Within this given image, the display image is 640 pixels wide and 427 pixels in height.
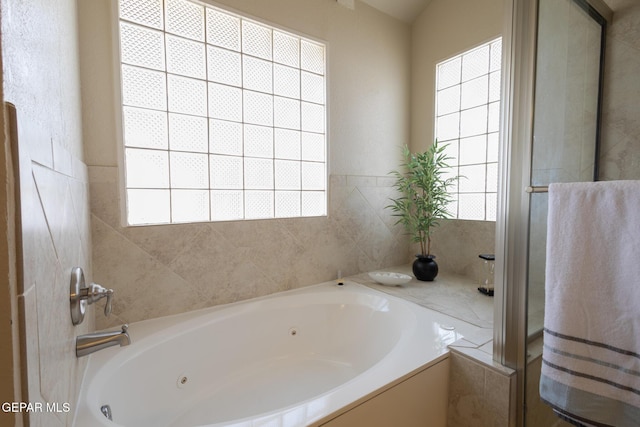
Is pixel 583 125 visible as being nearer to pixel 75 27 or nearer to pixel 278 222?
pixel 278 222

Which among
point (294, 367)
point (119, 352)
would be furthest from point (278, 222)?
point (119, 352)

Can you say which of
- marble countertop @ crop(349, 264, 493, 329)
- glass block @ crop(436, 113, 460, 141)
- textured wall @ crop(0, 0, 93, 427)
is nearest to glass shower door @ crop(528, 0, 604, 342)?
marble countertop @ crop(349, 264, 493, 329)

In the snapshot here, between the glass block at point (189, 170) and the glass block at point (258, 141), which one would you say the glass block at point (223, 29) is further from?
the glass block at point (189, 170)

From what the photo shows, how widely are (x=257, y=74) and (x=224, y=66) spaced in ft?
0.77

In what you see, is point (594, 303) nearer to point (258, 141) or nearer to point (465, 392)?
point (465, 392)

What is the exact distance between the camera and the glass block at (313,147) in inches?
89.1

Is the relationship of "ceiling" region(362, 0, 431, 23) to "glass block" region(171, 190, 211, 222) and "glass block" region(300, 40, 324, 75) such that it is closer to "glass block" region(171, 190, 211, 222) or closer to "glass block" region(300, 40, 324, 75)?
"glass block" region(300, 40, 324, 75)

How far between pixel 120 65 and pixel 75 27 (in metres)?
0.22

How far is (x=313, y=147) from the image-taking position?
2.31 m

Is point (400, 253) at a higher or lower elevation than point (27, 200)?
lower

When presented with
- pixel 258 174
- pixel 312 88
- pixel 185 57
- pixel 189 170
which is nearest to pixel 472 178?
pixel 312 88

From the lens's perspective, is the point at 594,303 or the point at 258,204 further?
the point at 258,204

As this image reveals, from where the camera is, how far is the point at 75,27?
133 cm

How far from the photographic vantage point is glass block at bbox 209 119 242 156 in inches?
73.0
